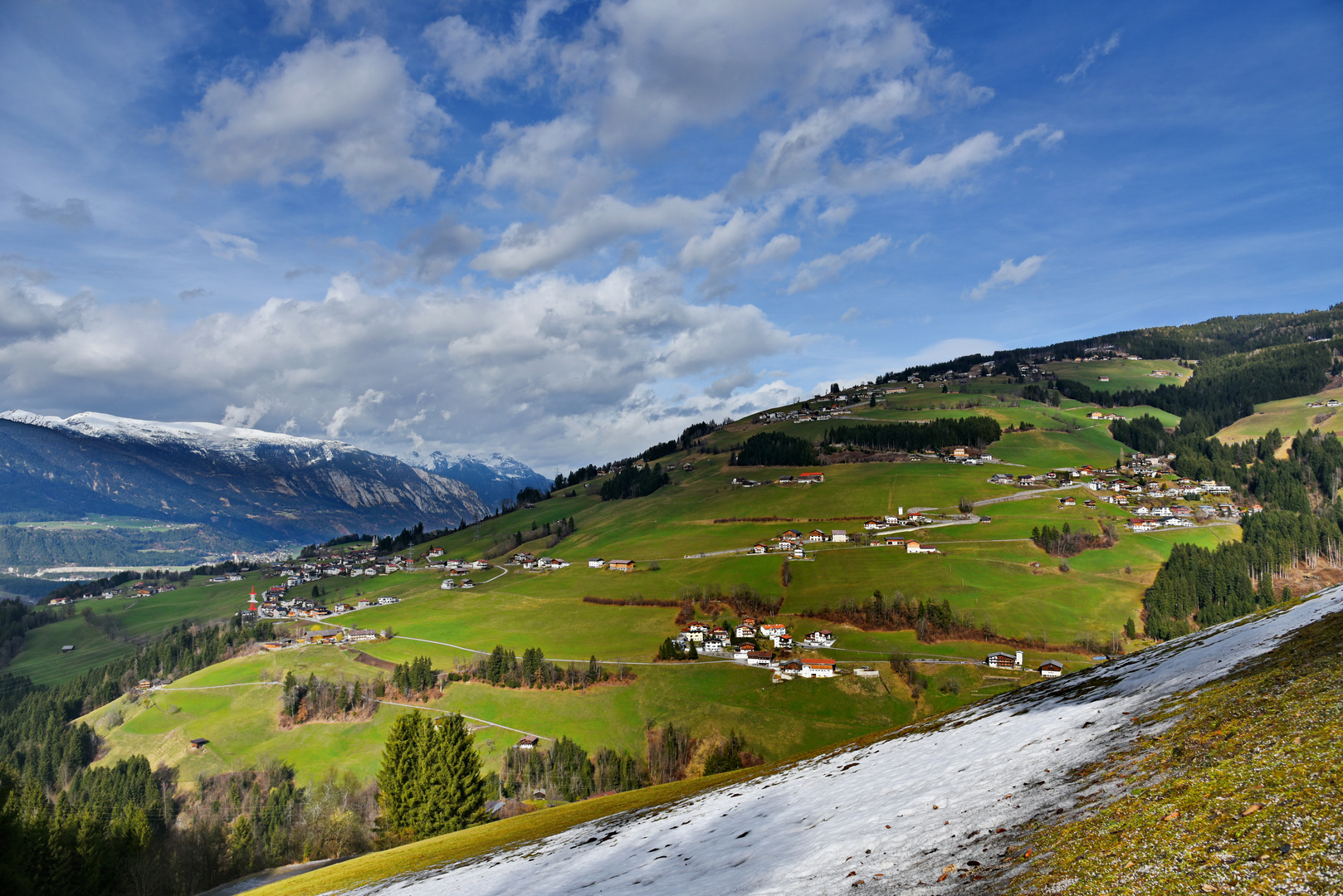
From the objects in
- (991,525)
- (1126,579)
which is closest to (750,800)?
(1126,579)

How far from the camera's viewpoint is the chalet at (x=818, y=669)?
349ft

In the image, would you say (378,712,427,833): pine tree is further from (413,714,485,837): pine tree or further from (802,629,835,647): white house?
(802,629,835,647): white house

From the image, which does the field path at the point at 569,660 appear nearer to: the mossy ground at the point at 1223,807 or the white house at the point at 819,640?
the white house at the point at 819,640

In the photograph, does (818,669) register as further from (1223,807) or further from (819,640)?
Result: (1223,807)

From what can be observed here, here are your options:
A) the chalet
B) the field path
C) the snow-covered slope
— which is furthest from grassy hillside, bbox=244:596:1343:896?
the field path

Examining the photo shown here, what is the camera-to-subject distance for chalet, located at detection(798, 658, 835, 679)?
106 metres

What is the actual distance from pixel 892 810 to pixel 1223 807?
9119mm

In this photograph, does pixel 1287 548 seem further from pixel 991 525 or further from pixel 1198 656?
pixel 1198 656

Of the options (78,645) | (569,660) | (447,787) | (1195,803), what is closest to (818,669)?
(569,660)

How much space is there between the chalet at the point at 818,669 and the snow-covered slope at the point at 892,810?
80.5 metres

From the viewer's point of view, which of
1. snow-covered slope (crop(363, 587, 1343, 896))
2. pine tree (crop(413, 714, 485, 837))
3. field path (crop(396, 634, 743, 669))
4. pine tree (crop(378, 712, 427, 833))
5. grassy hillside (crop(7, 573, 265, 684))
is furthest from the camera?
grassy hillside (crop(7, 573, 265, 684))

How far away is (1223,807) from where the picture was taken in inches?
419

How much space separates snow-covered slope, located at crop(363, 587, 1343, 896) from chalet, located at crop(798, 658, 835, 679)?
8048 cm

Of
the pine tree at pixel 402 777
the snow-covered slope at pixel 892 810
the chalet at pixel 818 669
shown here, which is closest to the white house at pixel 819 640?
the chalet at pixel 818 669
